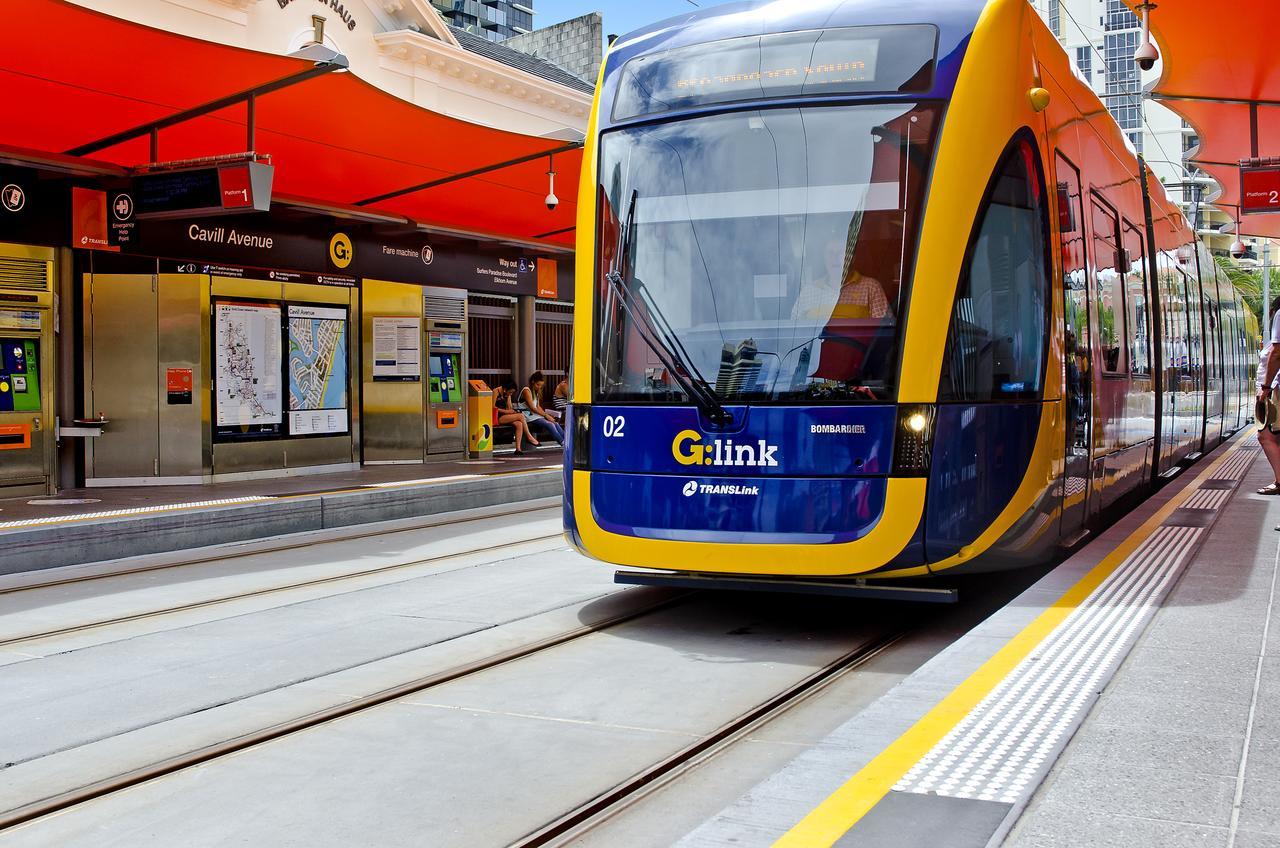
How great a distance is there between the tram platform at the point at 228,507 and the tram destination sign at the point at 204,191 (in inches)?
111

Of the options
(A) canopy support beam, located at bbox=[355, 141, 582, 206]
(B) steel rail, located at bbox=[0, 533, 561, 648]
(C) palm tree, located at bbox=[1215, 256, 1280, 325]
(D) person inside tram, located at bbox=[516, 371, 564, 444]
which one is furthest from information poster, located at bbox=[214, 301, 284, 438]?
(C) palm tree, located at bbox=[1215, 256, 1280, 325]

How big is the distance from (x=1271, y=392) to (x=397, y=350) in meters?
11.5

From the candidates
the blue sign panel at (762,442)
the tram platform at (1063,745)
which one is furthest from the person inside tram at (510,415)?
the tram platform at (1063,745)

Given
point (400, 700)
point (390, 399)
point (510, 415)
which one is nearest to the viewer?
point (400, 700)

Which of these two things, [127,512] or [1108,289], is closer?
[1108,289]

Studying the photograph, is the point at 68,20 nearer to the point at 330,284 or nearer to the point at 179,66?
the point at 179,66

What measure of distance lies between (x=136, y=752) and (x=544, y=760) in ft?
5.17

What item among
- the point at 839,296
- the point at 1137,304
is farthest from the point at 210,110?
the point at 1137,304

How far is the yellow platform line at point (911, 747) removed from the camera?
328 centimetres

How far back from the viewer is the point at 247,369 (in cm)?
1569

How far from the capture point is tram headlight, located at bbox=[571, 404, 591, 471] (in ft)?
23.2

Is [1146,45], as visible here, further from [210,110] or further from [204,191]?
[204,191]

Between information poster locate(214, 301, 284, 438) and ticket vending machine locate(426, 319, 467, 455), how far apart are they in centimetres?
304

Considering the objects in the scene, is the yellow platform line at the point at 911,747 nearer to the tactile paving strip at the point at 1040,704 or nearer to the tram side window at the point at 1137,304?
the tactile paving strip at the point at 1040,704
